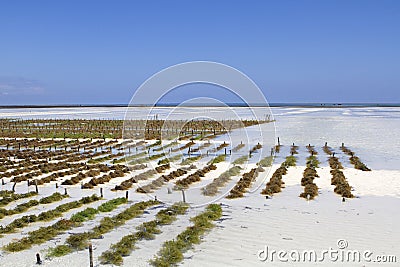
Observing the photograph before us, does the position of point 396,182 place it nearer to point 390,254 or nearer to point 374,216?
point 374,216

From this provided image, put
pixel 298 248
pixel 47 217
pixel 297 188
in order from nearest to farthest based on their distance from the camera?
1. pixel 298 248
2. pixel 47 217
3. pixel 297 188

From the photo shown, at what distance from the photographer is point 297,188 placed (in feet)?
44.5

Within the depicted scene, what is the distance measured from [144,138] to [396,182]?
1996 centimetres

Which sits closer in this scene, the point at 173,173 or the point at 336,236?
the point at 336,236

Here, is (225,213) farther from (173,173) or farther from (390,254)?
(173,173)

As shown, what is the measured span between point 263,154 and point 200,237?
14.6 meters

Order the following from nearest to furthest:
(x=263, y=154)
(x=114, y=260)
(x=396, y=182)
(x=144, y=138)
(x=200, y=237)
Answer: (x=114, y=260)
(x=200, y=237)
(x=396, y=182)
(x=263, y=154)
(x=144, y=138)

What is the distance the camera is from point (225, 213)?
10.3 m

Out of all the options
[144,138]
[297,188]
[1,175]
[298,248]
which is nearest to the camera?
[298,248]

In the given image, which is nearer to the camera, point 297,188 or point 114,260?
point 114,260

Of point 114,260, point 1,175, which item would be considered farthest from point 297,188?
point 1,175

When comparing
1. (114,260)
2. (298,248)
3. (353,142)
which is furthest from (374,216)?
(353,142)

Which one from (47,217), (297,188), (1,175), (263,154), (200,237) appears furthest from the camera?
(263,154)

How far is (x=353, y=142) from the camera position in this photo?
28.6 meters
